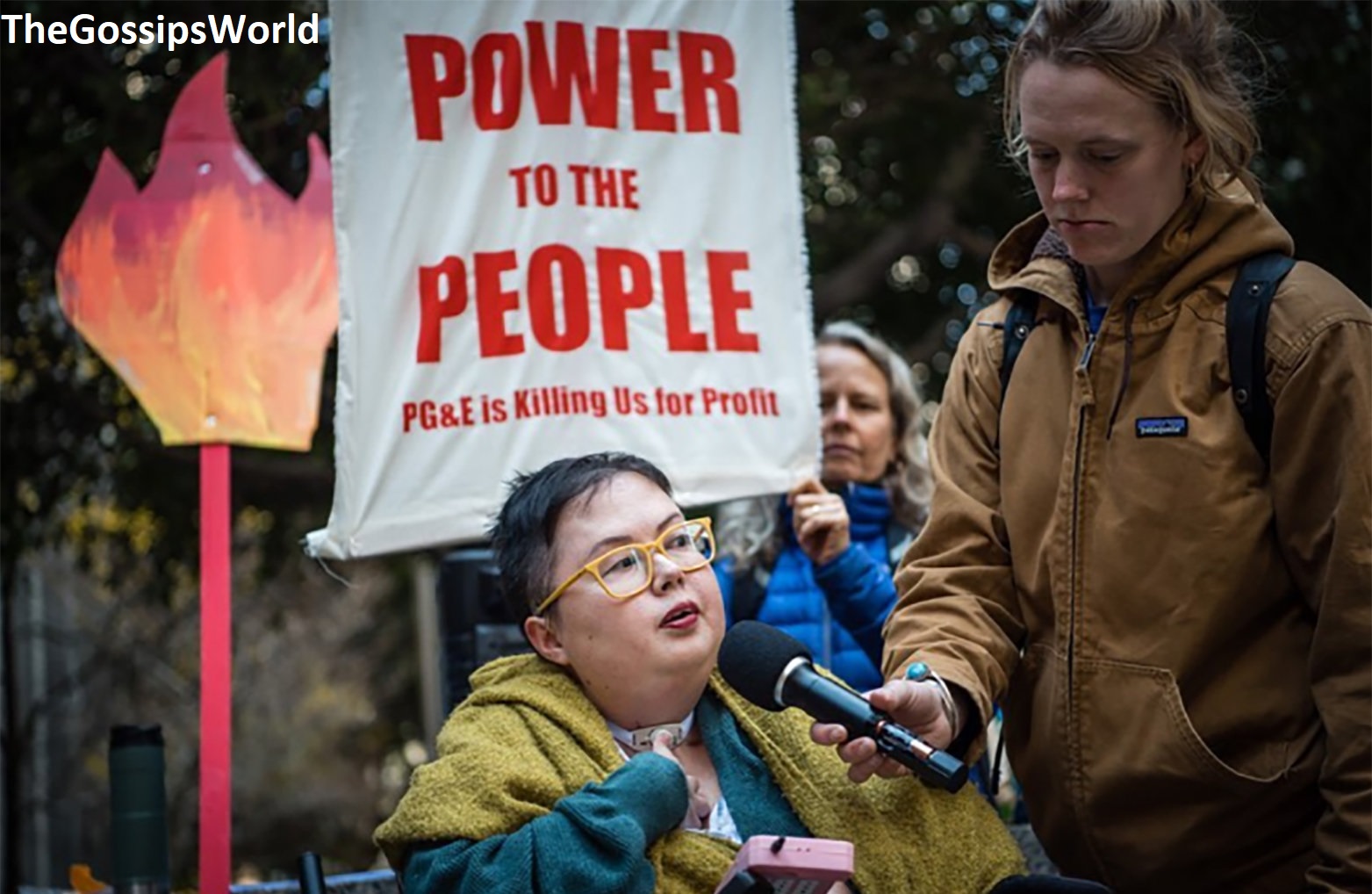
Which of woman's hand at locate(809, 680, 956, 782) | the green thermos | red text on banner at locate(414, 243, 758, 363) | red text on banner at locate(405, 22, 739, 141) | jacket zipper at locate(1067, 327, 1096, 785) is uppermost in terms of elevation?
red text on banner at locate(405, 22, 739, 141)

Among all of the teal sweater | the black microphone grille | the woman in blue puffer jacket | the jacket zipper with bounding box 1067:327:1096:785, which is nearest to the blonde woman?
the jacket zipper with bounding box 1067:327:1096:785

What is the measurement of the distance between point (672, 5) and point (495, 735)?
2267 millimetres

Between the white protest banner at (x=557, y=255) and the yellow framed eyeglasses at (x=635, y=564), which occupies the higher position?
the white protest banner at (x=557, y=255)

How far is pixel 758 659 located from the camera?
269 centimetres

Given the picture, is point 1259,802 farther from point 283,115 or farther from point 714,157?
point 283,115

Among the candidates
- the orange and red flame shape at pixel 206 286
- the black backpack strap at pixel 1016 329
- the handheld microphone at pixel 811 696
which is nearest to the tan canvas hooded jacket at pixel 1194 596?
the black backpack strap at pixel 1016 329

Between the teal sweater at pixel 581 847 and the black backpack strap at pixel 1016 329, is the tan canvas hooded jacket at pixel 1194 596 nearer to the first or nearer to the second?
the black backpack strap at pixel 1016 329

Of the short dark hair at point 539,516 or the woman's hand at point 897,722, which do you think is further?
the short dark hair at point 539,516

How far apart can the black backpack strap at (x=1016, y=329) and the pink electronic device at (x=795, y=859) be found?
94 cm

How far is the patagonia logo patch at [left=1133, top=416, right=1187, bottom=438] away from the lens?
9.20ft

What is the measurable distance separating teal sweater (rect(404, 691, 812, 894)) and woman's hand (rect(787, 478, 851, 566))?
170cm

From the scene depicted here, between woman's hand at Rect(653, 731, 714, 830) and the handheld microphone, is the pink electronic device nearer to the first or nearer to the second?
the handheld microphone

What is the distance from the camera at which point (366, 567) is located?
11906 millimetres

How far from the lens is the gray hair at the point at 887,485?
16.3 ft
